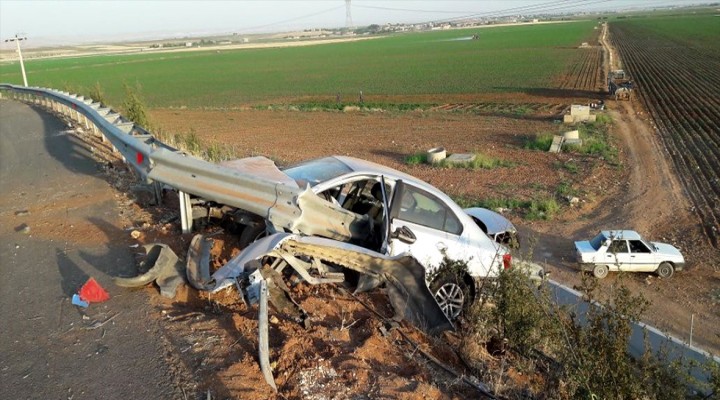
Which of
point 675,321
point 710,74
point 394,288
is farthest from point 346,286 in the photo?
point 710,74

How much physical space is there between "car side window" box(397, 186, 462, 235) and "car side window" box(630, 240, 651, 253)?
753 centimetres

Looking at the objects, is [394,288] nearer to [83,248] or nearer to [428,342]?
[428,342]

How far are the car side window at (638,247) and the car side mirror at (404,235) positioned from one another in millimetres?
8343

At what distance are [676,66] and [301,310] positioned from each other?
66.5 metres

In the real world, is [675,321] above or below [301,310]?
below

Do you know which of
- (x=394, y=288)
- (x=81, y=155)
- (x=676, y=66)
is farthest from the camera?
(x=676, y=66)

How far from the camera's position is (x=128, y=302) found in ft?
18.7

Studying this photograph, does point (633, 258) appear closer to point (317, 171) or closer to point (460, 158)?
point (317, 171)

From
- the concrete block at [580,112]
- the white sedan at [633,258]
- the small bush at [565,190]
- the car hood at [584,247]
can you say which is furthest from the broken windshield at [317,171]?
the concrete block at [580,112]

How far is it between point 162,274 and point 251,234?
1224 millimetres

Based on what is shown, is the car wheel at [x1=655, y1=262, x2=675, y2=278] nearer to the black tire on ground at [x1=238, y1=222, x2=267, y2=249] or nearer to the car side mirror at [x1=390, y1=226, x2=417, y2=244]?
the car side mirror at [x1=390, y1=226, x2=417, y2=244]

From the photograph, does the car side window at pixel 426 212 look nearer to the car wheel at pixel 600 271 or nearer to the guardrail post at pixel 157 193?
the guardrail post at pixel 157 193

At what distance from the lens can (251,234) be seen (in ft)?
22.8

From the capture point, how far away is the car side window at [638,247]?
13.1 m
